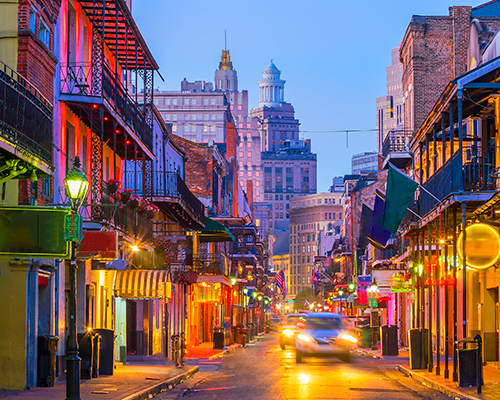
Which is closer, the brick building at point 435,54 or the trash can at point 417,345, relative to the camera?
the trash can at point 417,345

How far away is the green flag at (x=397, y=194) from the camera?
22.4 m

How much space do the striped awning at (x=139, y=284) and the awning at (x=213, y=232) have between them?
13068 mm

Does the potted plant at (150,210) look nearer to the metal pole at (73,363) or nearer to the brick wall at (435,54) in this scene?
the metal pole at (73,363)

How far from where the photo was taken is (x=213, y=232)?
43.5m

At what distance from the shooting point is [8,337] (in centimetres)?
1798

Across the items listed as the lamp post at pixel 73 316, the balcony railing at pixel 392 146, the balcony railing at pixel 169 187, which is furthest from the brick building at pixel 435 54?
the lamp post at pixel 73 316

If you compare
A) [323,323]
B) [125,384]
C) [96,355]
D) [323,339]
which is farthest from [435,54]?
[125,384]

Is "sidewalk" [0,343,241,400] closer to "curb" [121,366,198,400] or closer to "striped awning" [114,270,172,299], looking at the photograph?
"curb" [121,366,198,400]

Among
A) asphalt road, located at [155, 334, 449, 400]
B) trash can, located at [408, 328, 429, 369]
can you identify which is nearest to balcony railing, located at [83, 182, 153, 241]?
asphalt road, located at [155, 334, 449, 400]

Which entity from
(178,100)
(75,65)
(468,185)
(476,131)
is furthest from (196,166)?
(178,100)

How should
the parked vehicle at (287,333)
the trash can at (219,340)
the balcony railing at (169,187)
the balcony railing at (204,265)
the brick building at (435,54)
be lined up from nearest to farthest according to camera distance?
the balcony railing at (169,187), the parked vehicle at (287,333), the trash can at (219,340), the brick building at (435,54), the balcony railing at (204,265)

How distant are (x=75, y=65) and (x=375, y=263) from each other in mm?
34572

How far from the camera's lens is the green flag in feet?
73.5

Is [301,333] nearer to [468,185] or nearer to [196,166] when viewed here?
[468,185]
